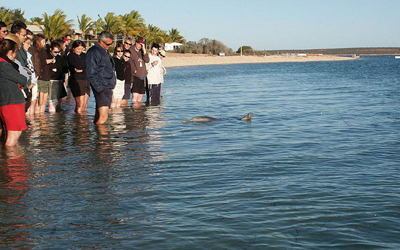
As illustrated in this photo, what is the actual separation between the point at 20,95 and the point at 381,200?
5510mm

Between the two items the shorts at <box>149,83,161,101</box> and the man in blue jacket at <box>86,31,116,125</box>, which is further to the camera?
the shorts at <box>149,83,161,101</box>

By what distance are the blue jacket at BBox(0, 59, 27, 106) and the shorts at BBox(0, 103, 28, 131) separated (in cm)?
7

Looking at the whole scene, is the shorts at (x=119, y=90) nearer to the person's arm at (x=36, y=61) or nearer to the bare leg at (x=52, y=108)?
the bare leg at (x=52, y=108)

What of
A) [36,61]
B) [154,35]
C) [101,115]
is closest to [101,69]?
[101,115]

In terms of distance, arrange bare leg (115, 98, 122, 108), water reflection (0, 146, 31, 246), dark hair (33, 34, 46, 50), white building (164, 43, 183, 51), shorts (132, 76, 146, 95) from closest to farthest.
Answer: water reflection (0, 146, 31, 246)
dark hair (33, 34, 46, 50)
bare leg (115, 98, 122, 108)
shorts (132, 76, 146, 95)
white building (164, 43, 183, 51)

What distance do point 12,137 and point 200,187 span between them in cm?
376

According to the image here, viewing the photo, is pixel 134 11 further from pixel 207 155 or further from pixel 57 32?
pixel 207 155

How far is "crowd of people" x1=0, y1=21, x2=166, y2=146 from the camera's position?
727 centimetres

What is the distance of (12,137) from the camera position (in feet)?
25.1

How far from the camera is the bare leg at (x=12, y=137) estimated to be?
24.8ft

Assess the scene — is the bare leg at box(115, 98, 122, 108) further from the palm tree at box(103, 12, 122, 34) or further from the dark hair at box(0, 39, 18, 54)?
the palm tree at box(103, 12, 122, 34)

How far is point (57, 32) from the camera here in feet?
185

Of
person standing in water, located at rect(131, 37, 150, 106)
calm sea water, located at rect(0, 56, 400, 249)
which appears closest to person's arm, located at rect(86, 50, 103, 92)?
calm sea water, located at rect(0, 56, 400, 249)

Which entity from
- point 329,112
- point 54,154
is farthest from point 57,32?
point 54,154
